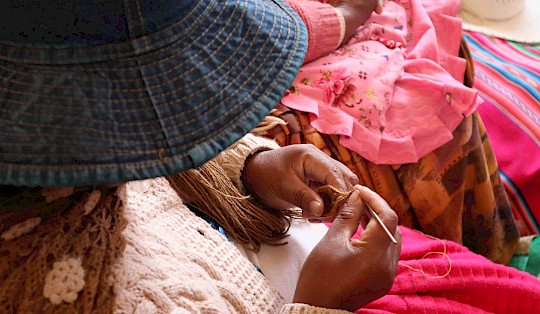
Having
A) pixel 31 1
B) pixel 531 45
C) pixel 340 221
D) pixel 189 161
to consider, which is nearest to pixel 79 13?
pixel 31 1

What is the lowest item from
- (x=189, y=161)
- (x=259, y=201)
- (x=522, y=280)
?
(x=522, y=280)

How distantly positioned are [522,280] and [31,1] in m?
0.90

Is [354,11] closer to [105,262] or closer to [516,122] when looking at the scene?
[516,122]

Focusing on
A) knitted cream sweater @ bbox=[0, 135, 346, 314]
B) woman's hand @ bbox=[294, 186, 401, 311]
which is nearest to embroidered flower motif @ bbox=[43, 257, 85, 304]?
knitted cream sweater @ bbox=[0, 135, 346, 314]

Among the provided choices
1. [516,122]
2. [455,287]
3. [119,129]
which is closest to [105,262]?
[119,129]

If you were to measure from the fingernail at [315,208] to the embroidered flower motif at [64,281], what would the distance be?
385 millimetres

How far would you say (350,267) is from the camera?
30.8 inches

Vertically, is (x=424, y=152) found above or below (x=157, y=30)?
below

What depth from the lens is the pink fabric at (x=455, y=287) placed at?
3.00 ft

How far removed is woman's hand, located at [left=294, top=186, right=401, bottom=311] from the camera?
78 cm

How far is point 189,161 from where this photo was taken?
0.52m

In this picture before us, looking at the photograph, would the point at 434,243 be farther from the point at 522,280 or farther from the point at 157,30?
the point at 157,30

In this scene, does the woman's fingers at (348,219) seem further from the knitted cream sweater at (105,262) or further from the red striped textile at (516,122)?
the red striped textile at (516,122)

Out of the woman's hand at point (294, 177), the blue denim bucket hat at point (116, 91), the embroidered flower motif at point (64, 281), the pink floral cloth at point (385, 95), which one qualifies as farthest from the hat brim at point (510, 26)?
the embroidered flower motif at point (64, 281)
